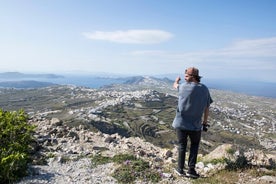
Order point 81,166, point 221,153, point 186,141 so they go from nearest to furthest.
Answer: point 186,141, point 81,166, point 221,153

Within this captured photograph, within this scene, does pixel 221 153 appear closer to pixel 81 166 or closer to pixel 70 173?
pixel 81 166

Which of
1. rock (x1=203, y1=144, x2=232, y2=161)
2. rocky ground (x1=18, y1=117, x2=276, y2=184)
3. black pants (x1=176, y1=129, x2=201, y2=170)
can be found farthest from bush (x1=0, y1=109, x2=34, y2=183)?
rock (x1=203, y1=144, x2=232, y2=161)

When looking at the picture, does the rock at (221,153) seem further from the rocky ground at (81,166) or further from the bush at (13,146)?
the bush at (13,146)

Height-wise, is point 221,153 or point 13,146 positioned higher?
point 13,146

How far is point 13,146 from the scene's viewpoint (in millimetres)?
10391

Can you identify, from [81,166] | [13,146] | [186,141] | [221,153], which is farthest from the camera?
[221,153]

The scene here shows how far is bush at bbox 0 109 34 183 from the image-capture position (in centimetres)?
891

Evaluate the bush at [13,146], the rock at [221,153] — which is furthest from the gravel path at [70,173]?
the rock at [221,153]

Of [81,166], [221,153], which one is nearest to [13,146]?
[81,166]

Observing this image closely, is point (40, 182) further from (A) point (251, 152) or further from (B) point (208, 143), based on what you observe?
(B) point (208, 143)

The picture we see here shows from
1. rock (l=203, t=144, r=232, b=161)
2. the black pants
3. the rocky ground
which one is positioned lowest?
the rocky ground

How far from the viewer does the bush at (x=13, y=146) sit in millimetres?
8910

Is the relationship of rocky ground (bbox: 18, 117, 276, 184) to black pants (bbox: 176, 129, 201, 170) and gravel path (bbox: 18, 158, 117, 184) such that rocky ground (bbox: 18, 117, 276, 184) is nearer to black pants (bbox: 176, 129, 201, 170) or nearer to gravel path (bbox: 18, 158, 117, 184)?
gravel path (bbox: 18, 158, 117, 184)

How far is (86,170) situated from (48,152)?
11.9 ft
